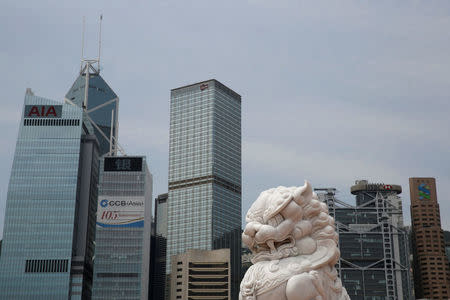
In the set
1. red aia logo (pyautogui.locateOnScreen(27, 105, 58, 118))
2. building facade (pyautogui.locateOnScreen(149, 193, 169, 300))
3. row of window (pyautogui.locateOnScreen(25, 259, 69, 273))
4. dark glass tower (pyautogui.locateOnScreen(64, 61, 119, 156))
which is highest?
dark glass tower (pyautogui.locateOnScreen(64, 61, 119, 156))

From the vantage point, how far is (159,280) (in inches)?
4717

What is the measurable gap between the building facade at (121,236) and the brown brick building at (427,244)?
54004 mm

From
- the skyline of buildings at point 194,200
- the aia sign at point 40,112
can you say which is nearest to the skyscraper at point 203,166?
the skyline of buildings at point 194,200

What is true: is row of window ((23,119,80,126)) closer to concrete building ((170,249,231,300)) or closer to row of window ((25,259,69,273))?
row of window ((25,259,69,273))

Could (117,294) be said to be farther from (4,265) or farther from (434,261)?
(434,261)

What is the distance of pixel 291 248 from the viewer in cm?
1341

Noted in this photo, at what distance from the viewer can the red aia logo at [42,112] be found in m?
83.5

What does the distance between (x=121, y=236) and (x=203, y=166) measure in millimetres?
36331

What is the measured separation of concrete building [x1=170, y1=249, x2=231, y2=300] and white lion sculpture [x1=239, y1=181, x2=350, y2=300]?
8062cm

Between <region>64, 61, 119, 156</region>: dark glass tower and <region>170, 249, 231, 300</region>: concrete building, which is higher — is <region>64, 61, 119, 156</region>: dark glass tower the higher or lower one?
the higher one

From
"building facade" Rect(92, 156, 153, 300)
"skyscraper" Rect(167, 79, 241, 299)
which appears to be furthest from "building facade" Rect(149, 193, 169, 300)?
"building facade" Rect(92, 156, 153, 300)

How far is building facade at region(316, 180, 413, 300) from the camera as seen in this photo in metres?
96.4

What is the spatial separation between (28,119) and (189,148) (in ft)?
134

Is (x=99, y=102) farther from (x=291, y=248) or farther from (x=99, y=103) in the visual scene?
(x=291, y=248)
